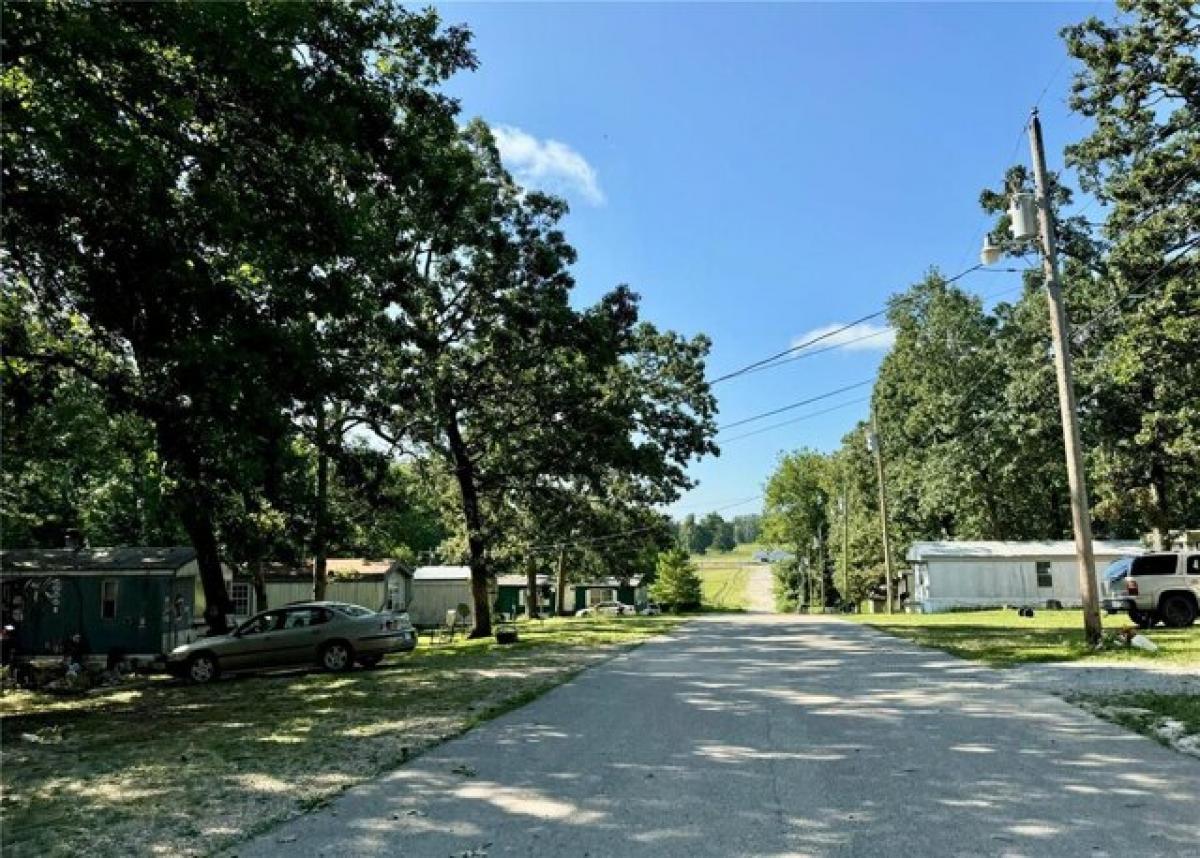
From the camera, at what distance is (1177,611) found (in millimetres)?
20688

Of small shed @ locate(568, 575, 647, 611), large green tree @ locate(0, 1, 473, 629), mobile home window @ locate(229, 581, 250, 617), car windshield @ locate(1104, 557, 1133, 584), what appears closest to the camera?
large green tree @ locate(0, 1, 473, 629)

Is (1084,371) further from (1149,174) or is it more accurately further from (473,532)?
(473,532)

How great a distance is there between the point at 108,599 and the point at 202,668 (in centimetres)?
841

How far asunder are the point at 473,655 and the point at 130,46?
13.8m

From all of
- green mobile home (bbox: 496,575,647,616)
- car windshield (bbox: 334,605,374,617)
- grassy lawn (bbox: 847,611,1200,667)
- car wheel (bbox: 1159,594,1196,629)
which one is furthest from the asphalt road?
green mobile home (bbox: 496,575,647,616)

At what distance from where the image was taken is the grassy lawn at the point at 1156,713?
23.9 ft

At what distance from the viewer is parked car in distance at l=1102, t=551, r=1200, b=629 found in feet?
67.9

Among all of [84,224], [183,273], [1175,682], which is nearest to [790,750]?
[1175,682]

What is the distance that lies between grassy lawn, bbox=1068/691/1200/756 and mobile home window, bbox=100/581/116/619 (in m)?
23.2

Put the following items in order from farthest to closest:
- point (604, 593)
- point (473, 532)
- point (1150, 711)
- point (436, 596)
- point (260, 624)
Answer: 1. point (604, 593)
2. point (436, 596)
3. point (473, 532)
4. point (260, 624)
5. point (1150, 711)

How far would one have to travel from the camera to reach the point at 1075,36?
74.0ft

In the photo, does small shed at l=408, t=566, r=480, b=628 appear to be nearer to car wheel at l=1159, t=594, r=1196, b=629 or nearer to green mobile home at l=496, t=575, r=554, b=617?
green mobile home at l=496, t=575, r=554, b=617

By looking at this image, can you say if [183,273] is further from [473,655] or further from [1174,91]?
[1174,91]

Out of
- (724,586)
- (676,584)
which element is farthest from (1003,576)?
(724,586)
